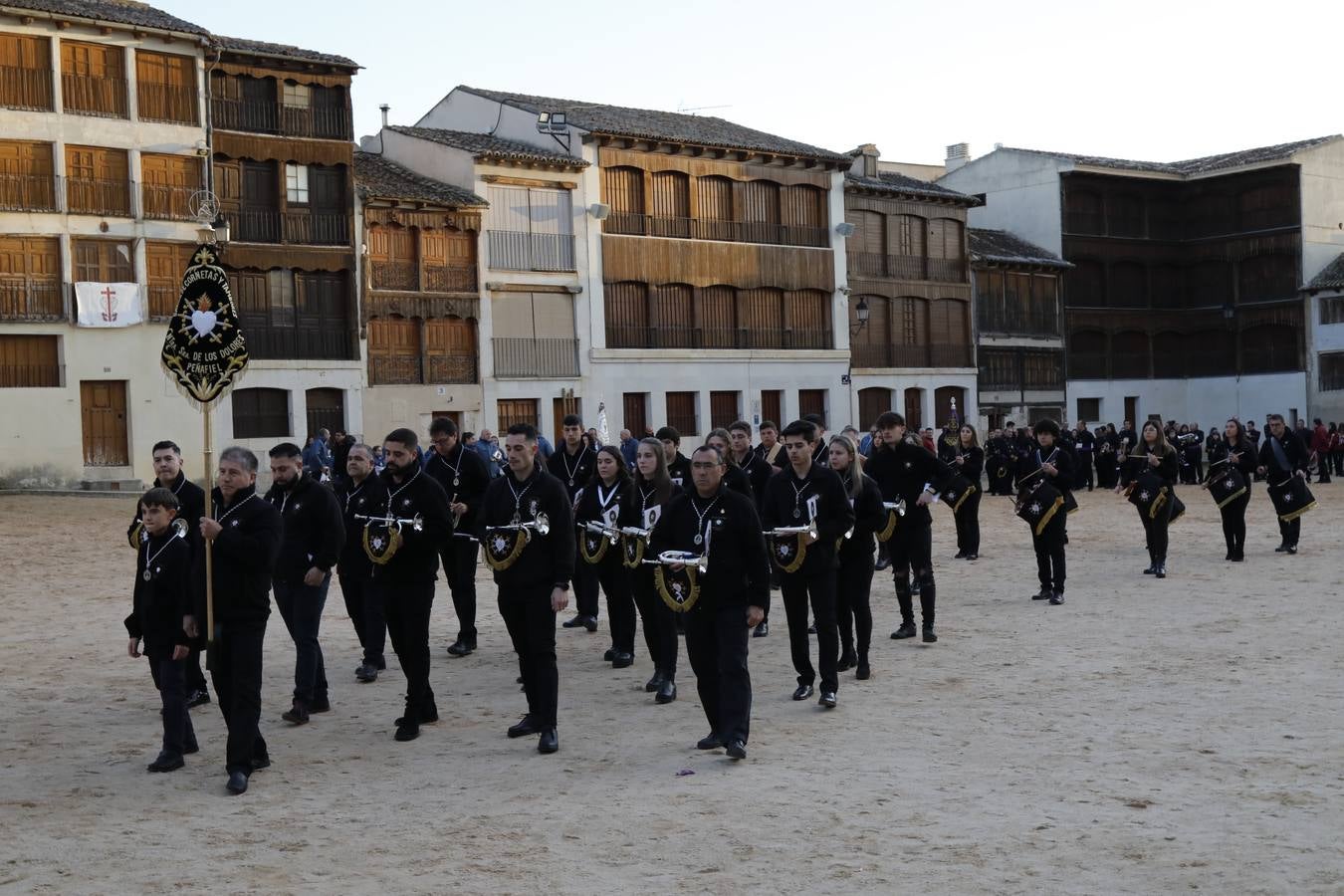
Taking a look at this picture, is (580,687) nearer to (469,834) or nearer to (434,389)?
(469,834)

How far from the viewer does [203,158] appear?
40844mm

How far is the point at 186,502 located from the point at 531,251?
120 ft

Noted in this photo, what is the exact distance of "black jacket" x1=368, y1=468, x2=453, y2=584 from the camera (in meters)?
10.7

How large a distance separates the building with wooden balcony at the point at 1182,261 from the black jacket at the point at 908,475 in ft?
167

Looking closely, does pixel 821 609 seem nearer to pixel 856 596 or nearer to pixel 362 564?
pixel 856 596

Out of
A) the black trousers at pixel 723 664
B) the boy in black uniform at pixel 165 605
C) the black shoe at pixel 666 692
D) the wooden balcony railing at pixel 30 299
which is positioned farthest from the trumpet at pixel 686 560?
the wooden balcony railing at pixel 30 299

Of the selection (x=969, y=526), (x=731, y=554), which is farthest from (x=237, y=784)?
(x=969, y=526)

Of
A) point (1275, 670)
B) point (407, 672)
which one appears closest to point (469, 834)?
point (407, 672)

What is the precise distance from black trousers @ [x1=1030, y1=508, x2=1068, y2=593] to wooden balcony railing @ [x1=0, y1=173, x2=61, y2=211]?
96.3ft

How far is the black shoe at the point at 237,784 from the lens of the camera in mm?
8922

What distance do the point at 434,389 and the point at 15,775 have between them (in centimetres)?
3556

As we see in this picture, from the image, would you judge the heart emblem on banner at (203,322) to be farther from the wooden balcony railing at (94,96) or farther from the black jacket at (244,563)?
the wooden balcony railing at (94,96)

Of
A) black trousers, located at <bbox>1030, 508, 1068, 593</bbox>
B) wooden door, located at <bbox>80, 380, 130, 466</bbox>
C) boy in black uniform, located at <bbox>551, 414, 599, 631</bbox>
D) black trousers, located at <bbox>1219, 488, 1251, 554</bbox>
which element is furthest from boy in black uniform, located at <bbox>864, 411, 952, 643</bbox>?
wooden door, located at <bbox>80, 380, 130, 466</bbox>

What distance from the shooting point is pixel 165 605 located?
31.4 ft
